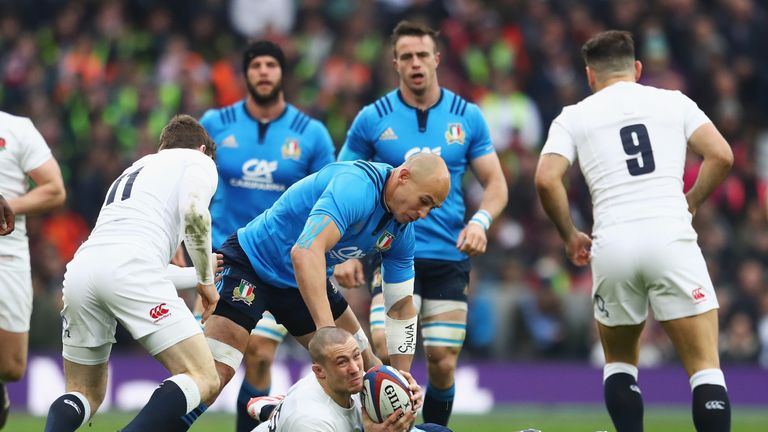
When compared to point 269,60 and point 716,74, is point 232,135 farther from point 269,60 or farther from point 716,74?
point 716,74

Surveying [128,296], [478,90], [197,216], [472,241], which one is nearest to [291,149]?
[472,241]

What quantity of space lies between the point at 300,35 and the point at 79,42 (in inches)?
138

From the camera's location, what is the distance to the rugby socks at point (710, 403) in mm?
7492

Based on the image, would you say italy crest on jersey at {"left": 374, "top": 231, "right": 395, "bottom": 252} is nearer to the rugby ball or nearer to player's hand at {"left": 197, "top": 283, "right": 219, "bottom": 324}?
the rugby ball

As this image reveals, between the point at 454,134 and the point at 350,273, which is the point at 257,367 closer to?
the point at 350,273

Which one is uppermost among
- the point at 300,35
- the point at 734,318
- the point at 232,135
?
the point at 300,35

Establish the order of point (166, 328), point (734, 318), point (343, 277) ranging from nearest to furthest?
1. point (166, 328)
2. point (343, 277)
3. point (734, 318)

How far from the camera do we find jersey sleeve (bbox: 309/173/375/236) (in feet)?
23.4

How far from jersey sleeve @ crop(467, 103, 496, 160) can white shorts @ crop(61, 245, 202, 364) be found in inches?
133

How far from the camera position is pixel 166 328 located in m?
7.20

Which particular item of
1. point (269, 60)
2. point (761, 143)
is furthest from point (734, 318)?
point (269, 60)

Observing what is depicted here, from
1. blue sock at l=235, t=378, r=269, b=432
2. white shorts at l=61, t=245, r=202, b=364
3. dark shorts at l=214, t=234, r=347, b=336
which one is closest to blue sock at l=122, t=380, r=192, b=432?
white shorts at l=61, t=245, r=202, b=364

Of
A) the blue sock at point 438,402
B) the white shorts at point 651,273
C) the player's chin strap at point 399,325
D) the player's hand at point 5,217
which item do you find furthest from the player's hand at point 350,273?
the player's hand at point 5,217

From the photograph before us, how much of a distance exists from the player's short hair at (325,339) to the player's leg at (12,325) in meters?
3.46
